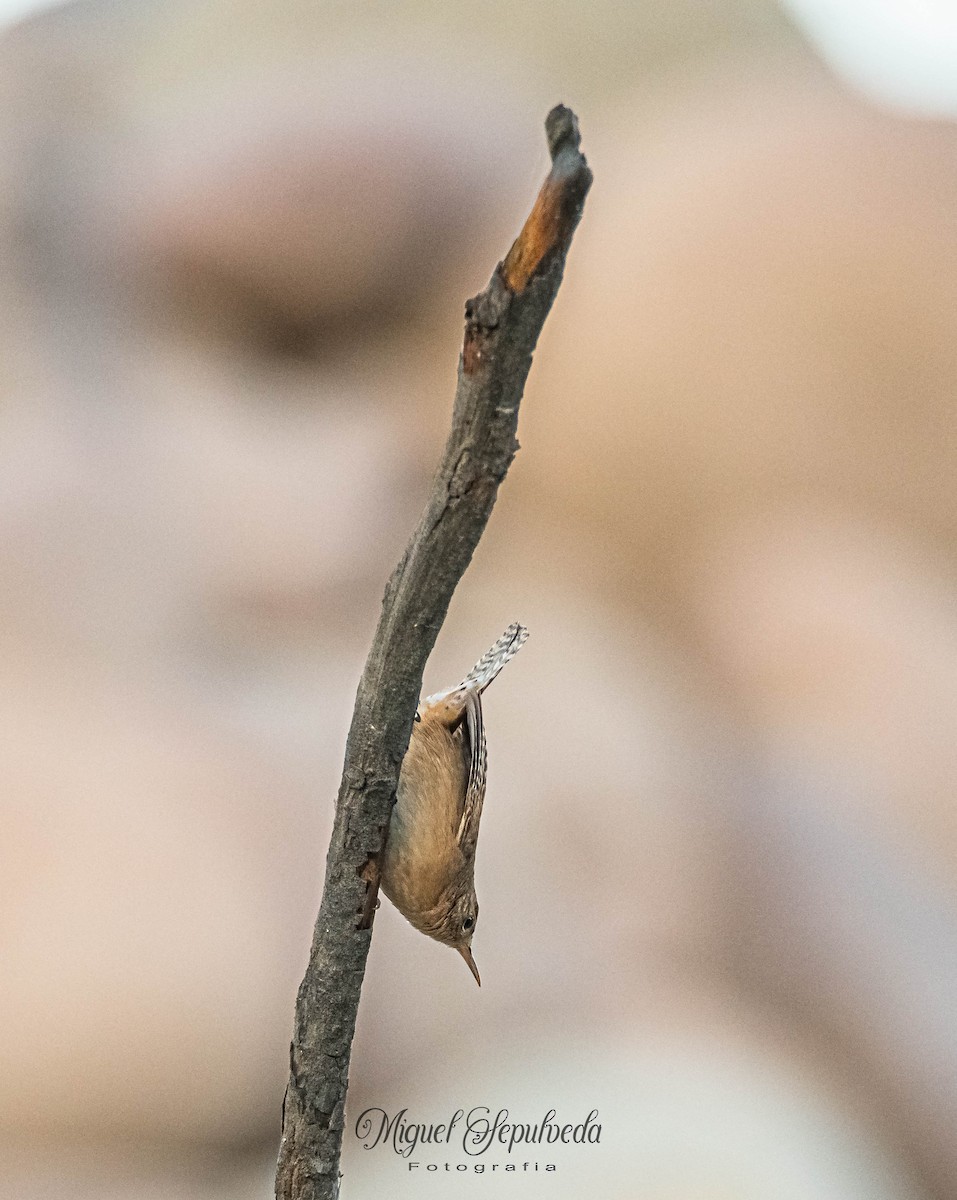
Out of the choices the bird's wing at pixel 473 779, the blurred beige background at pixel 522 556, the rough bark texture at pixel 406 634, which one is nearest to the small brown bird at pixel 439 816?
the bird's wing at pixel 473 779

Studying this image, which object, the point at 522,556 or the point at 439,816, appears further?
the point at 522,556

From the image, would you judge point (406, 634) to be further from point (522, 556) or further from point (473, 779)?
point (522, 556)

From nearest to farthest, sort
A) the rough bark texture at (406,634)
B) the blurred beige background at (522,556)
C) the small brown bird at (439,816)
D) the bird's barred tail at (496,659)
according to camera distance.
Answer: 1. the rough bark texture at (406,634)
2. the small brown bird at (439,816)
3. the bird's barred tail at (496,659)
4. the blurred beige background at (522,556)

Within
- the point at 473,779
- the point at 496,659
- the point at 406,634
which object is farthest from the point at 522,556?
the point at 406,634

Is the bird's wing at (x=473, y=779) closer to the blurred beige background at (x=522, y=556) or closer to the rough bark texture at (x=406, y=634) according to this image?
the rough bark texture at (x=406, y=634)

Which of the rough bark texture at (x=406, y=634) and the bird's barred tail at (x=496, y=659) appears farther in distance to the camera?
the bird's barred tail at (x=496, y=659)

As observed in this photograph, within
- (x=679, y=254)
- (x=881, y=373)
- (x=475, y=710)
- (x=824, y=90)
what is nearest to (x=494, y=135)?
(x=679, y=254)

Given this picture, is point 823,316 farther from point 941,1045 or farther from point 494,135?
point 941,1045

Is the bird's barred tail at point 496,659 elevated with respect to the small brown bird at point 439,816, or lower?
elevated
